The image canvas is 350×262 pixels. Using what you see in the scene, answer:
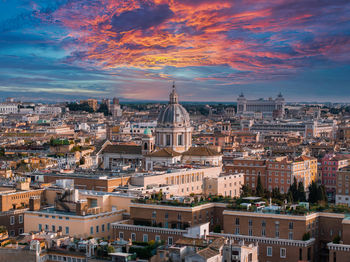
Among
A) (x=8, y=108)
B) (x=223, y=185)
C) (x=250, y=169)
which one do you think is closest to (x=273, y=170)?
(x=250, y=169)

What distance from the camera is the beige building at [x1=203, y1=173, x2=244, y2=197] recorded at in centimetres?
3975

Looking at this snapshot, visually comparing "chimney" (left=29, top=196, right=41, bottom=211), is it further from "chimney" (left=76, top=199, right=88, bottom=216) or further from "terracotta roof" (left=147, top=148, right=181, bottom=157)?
"terracotta roof" (left=147, top=148, right=181, bottom=157)

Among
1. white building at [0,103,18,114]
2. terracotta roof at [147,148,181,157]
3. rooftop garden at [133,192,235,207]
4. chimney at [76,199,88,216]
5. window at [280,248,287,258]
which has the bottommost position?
window at [280,248,287,258]

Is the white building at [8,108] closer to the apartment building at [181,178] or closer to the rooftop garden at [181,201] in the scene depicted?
the apartment building at [181,178]

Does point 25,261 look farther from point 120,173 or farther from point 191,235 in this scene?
point 120,173

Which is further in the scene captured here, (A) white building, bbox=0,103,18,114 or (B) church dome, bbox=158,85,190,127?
(A) white building, bbox=0,103,18,114

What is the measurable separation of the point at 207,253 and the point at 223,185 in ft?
74.9

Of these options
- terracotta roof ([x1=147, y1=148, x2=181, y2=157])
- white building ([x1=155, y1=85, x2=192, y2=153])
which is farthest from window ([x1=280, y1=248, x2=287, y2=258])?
white building ([x1=155, y1=85, x2=192, y2=153])

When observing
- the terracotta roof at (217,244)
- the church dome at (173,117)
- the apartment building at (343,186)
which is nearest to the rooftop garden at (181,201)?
the terracotta roof at (217,244)

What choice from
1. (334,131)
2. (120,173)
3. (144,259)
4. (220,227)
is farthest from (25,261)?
(334,131)

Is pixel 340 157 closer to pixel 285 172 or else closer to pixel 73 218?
pixel 285 172

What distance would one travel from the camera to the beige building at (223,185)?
3975cm

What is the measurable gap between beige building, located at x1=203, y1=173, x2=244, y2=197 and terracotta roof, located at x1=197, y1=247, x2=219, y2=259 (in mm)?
20356

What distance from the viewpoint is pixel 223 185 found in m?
40.6
